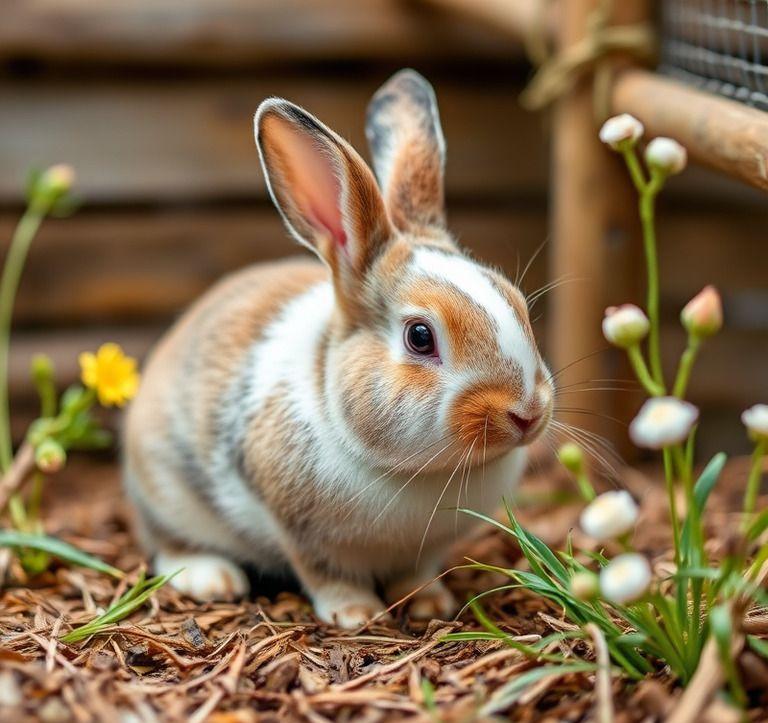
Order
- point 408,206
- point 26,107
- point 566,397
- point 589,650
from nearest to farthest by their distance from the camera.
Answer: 1. point 589,650
2. point 408,206
3. point 566,397
4. point 26,107

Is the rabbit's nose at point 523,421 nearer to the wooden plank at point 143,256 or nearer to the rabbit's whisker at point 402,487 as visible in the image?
the rabbit's whisker at point 402,487

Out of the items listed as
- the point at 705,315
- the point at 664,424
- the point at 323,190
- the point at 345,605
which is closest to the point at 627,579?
the point at 664,424

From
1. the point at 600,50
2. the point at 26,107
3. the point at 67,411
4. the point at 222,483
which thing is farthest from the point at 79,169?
the point at 600,50

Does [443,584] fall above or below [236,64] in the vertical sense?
below

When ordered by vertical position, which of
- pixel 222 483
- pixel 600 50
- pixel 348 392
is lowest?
pixel 222 483

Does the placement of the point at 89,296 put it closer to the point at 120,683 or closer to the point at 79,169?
the point at 79,169

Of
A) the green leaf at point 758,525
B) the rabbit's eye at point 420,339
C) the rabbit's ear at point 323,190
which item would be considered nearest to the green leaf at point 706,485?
the green leaf at point 758,525

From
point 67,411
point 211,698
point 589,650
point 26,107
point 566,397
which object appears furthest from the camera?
point 26,107
